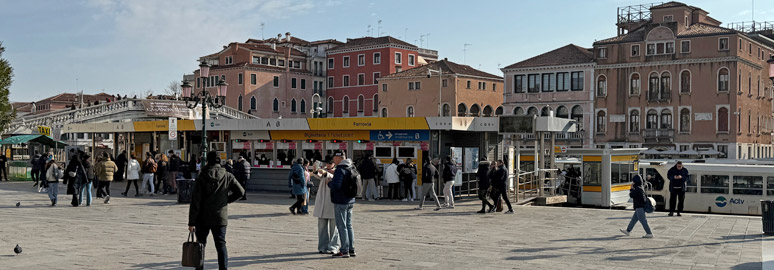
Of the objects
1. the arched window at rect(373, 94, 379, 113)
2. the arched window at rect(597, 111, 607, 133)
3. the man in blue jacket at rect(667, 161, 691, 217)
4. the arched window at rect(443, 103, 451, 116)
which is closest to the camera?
the man in blue jacket at rect(667, 161, 691, 217)

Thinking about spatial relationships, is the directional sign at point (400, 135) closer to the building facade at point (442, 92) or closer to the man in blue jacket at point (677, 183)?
the man in blue jacket at point (677, 183)

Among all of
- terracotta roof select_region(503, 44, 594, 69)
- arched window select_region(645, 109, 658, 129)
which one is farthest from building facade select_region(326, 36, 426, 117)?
arched window select_region(645, 109, 658, 129)

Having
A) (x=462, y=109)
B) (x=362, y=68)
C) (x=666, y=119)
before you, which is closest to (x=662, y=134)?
(x=666, y=119)

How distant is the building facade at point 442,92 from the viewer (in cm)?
7550

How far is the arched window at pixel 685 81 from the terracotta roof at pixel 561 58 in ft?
22.1

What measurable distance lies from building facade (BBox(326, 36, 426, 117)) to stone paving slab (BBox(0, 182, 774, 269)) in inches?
2488

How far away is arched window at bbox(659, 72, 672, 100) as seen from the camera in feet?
188

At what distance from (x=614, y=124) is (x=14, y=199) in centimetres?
4599

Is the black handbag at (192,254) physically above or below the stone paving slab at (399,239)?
A: above

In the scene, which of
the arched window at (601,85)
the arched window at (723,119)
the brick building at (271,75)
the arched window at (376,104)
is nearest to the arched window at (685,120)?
the arched window at (723,119)

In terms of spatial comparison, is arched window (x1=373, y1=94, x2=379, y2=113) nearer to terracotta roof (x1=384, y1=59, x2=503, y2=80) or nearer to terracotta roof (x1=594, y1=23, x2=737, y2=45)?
terracotta roof (x1=384, y1=59, x2=503, y2=80)

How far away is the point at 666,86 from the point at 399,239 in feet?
159

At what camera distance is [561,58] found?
6212 cm

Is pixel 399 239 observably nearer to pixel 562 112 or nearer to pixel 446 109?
pixel 562 112
